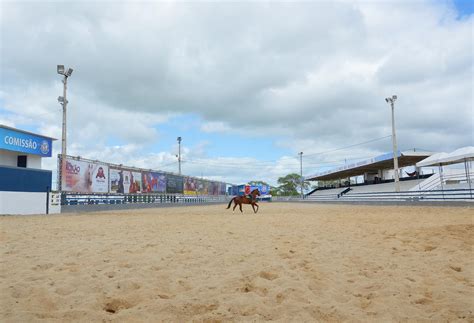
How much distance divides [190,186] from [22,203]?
105 ft

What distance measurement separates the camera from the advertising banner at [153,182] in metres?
37.0

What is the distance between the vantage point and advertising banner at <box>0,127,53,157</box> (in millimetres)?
22125

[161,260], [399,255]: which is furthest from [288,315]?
[399,255]

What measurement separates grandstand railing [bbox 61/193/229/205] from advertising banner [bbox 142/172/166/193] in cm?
62

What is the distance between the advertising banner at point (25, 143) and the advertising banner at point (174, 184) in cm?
1898

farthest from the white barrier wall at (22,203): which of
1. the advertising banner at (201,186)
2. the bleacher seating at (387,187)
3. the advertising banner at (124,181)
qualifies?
the bleacher seating at (387,187)

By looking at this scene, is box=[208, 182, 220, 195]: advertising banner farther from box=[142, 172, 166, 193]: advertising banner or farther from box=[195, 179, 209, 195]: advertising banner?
box=[142, 172, 166, 193]: advertising banner

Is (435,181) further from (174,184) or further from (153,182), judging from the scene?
(174,184)

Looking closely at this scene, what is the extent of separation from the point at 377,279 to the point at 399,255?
5.48 ft

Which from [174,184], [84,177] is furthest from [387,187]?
[84,177]

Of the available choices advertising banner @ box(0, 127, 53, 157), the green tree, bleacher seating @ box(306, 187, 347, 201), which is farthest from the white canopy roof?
the green tree

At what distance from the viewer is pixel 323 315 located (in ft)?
11.5

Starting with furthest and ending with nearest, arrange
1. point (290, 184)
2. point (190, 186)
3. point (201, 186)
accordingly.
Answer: point (290, 184), point (201, 186), point (190, 186)

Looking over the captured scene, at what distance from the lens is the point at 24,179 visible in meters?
21.1
